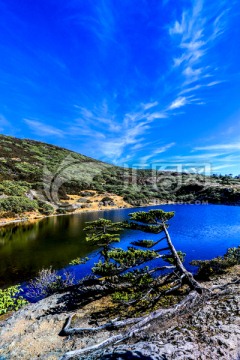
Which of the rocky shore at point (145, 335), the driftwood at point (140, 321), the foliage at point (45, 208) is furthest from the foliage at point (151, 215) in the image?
the foliage at point (45, 208)

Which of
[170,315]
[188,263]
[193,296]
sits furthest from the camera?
[188,263]

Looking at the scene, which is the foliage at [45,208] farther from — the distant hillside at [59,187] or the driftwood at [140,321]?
the driftwood at [140,321]

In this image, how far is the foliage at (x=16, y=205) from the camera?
5331cm

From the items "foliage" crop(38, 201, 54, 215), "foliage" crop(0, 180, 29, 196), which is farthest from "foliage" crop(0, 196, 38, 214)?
"foliage" crop(0, 180, 29, 196)

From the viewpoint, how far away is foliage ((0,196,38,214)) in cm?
5331

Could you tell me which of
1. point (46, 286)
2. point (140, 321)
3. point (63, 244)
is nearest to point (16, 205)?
point (63, 244)

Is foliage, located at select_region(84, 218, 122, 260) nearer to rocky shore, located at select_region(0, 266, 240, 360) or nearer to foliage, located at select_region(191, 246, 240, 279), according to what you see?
rocky shore, located at select_region(0, 266, 240, 360)

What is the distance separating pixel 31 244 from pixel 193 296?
97.3 ft

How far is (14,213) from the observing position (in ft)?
175

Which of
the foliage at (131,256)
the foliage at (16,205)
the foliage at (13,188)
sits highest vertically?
the foliage at (13,188)

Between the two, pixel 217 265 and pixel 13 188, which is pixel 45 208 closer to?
pixel 13 188

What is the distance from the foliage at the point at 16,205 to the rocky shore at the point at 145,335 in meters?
44.4

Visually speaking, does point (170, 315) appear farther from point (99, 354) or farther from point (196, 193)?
point (196, 193)

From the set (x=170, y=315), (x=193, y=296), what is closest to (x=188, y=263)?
(x=193, y=296)
